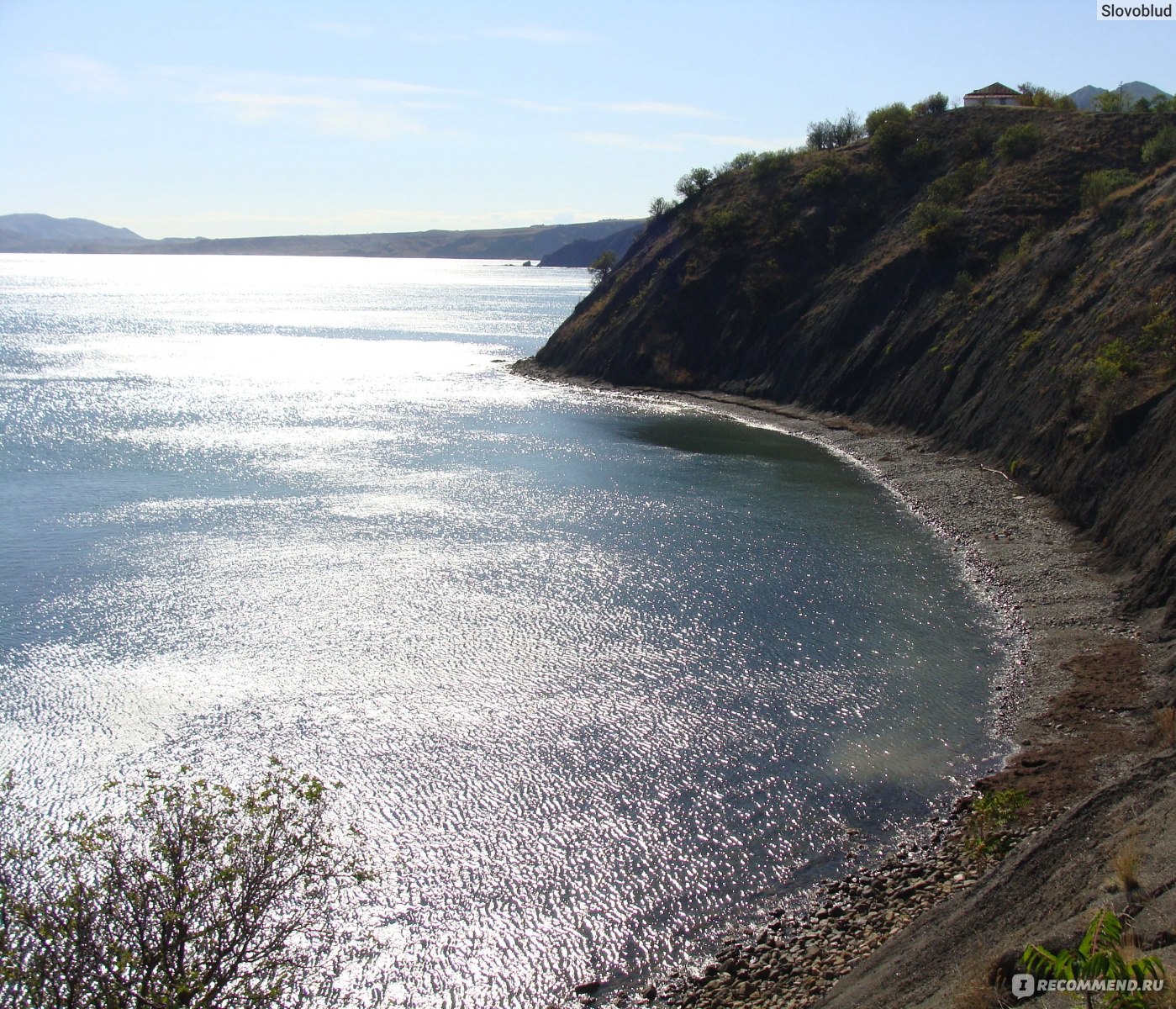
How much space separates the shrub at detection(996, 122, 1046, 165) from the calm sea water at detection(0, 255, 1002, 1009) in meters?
36.5

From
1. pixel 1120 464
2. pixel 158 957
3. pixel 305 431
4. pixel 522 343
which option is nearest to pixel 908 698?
pixel 1120 464

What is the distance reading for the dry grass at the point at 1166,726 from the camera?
70.7 ft

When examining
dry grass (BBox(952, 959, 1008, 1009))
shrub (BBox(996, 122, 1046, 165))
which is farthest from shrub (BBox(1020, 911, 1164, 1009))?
shrub (BBox(996, 122, 1046, 165))

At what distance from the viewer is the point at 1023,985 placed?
1124 centimetres

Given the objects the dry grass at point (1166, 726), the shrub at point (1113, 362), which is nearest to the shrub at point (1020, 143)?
the shrub at point (1113, 362)

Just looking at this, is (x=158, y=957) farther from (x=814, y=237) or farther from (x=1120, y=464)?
(x=814, y=237)

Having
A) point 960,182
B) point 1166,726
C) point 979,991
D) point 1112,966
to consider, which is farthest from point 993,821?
point 960,182

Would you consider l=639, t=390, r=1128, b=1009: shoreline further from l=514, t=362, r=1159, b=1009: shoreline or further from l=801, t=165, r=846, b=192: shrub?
l=801, t=165, r=846, b=192: shrub

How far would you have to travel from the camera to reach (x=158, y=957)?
1242 cm

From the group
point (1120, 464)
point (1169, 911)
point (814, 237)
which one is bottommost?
point (1169, 911)

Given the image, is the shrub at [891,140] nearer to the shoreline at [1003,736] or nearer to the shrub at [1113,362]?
the shoreline at [1003,736]

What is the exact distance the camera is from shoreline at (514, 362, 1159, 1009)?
16609 mm

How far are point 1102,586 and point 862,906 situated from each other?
63.6 feet

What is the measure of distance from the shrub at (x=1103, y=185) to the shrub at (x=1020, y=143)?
13.3 metres
